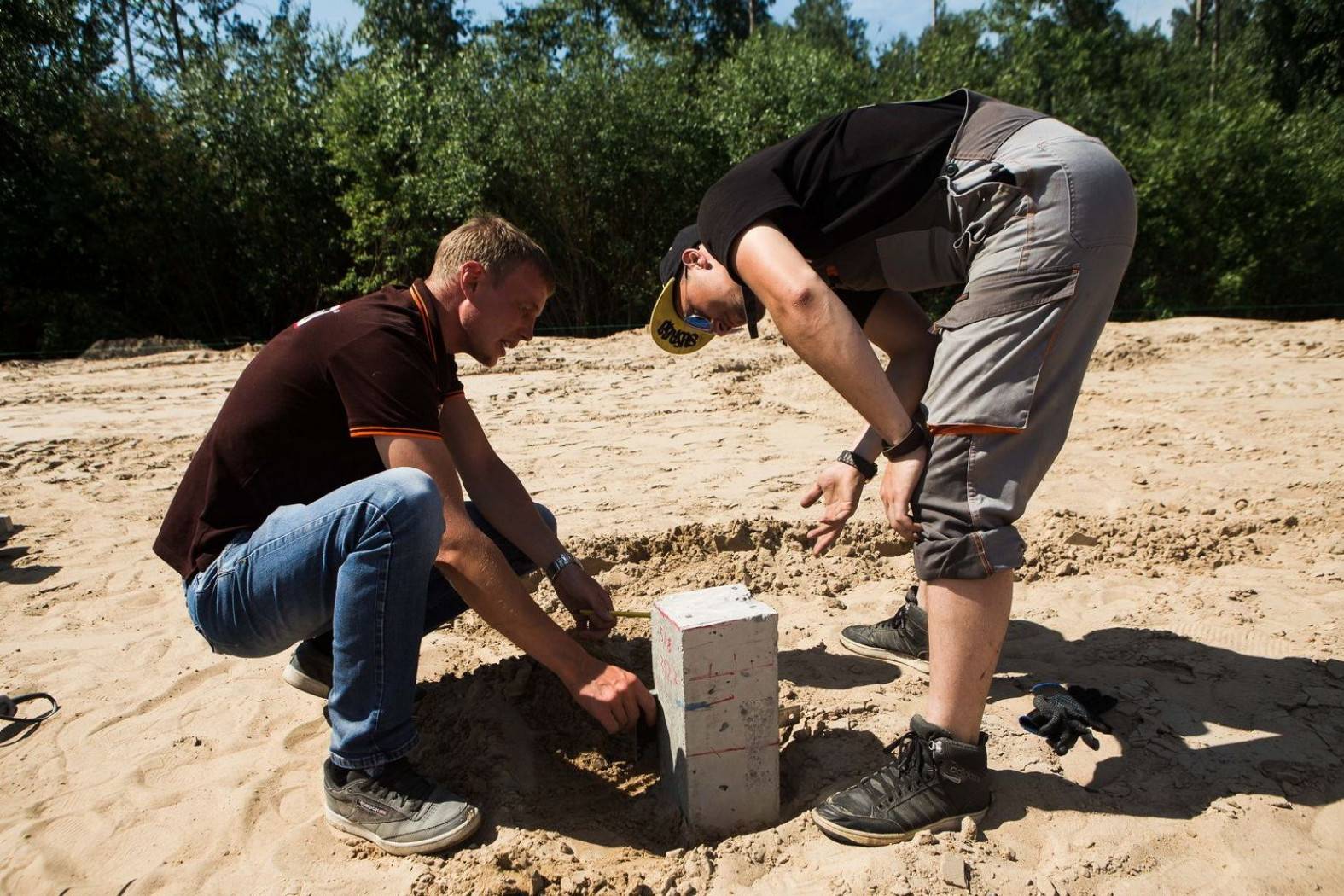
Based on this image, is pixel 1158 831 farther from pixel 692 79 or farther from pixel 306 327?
pixel 692 79

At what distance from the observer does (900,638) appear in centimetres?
293

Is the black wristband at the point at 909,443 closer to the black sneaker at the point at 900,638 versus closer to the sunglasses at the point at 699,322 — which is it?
the sunglasses at the point at 699,322

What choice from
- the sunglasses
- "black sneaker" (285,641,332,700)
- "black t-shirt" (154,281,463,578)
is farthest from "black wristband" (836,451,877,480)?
"black sneaker" (285,641,332,700)

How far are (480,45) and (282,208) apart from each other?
13.3ft

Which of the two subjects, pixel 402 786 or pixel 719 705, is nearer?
pixel 719 705

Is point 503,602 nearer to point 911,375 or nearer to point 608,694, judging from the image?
point 608,694

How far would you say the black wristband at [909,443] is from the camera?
1990mm

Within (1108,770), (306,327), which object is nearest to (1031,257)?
(1108,770)

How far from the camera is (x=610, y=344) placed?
10531mm

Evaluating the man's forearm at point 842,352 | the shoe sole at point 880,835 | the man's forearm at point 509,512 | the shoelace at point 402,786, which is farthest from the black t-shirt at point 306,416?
the shoe sole at point 880,835

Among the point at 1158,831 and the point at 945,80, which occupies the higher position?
the point at 945,80

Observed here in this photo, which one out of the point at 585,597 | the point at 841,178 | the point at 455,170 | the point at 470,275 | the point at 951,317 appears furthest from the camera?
the point at 455,170

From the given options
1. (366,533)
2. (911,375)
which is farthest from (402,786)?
(911,375)

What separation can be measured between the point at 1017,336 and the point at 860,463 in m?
0.55
